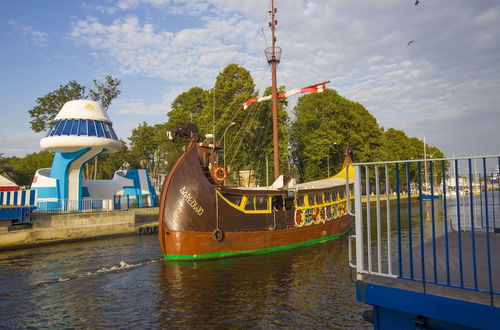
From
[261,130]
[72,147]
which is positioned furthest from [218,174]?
[261,130]

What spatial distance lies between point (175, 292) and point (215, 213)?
16.0ft

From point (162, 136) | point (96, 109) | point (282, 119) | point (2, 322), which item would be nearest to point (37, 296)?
point (2, 322)

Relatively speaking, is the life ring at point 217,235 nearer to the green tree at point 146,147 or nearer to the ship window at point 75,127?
the ship window at point 75,127

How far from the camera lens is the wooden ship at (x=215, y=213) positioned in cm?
1522

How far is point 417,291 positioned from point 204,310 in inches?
264

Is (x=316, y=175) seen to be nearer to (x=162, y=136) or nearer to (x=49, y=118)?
(x=162, y=136)

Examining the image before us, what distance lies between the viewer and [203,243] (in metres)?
15.4

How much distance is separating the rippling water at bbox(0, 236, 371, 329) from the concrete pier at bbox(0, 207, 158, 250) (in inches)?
91.6

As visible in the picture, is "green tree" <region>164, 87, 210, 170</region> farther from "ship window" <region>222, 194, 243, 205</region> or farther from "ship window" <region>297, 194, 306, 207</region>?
"ship window" <region>222, 194, 243, 205</region>

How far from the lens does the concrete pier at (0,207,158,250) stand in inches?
756

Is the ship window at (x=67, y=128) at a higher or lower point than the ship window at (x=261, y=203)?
higher

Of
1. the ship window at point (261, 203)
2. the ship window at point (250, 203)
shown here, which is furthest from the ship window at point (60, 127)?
the ship window at point (261, 203)

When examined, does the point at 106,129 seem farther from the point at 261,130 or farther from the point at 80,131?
the point at 261,130

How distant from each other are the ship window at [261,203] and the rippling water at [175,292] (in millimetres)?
2340
